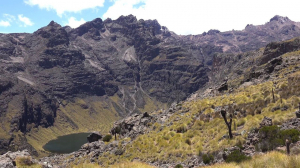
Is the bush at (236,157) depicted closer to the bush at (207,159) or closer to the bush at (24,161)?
the bush at (207,159)

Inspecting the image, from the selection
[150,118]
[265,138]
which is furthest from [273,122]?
[150,118]

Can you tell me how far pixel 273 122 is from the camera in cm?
1742

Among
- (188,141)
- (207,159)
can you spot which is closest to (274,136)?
(207,159)

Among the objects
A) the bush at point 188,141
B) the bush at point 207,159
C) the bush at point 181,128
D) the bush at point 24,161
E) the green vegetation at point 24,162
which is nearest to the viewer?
the green vegetation at point 24,162

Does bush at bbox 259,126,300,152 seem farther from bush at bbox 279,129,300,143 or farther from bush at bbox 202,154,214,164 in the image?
bush at bbox 202,154,214,164

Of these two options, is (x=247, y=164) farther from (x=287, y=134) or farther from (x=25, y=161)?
(x=25, y=161)

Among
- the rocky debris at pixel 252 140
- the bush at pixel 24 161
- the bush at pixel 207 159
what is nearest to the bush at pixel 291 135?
the rocky debris at pixel 252 140

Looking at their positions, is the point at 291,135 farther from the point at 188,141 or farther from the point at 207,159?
the point at 188,141

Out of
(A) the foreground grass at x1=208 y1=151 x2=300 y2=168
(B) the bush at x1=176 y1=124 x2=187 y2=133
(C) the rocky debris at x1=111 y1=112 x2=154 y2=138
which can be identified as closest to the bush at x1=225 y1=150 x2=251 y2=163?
(A) the foreground grass at x1=208 y1=151 x2=300 y2=168

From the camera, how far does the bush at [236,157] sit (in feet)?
44.5

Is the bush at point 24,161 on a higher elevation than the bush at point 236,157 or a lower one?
higher

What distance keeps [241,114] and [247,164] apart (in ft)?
46.9

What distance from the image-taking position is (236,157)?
563 inches

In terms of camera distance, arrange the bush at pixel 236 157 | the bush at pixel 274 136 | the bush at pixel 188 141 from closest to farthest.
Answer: the bush at pixel 236 157 < the bush at pixel 274 136 < the bush at pixel 188 141
